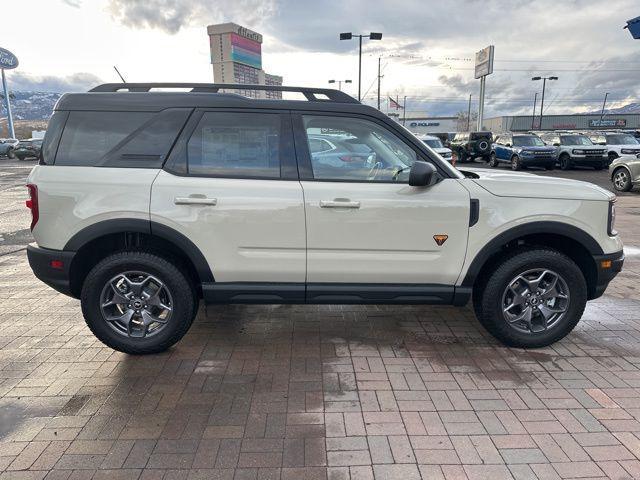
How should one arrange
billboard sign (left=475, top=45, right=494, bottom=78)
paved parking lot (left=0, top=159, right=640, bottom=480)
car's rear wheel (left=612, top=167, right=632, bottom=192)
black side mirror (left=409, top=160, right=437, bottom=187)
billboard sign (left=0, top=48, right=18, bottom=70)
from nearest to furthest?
paved parking lot (left=0, top=159, right=640, bottom=480) → black side mirror (left=409, top=160, right=437, bottom=187) → car's rear wheel (left=612, top=167, right=632, bottom=192) → billboard sign (left=475, top=45, right=494, bottom=78) → billboard sign (left=0, top=48, right=18, bottom=70)

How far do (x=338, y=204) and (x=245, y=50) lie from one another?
3291 cm

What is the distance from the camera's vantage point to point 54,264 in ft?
11.6

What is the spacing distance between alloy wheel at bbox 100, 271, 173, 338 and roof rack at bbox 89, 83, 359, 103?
1.47 meters

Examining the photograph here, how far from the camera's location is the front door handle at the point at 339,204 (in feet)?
11.3

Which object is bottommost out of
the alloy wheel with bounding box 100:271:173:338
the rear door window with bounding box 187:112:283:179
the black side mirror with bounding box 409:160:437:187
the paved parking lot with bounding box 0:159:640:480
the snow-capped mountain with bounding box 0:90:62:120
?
the paved parking lot with bounding box 0:159:640:480

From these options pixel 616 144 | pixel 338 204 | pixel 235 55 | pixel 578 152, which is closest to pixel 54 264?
→ pixel 338 204

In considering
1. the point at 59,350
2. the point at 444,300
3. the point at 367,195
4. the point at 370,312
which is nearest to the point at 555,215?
the point at 444,300

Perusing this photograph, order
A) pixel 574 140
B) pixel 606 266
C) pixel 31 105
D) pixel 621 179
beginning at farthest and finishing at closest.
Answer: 1. pixel 31 105
2. pixel 574 140
3. pixel 621 179
4. pixel 606 266

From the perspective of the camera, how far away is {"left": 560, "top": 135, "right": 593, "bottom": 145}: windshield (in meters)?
21.8

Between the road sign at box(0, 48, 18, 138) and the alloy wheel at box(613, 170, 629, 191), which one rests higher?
the road sign at box(0, 48, 18, 138)

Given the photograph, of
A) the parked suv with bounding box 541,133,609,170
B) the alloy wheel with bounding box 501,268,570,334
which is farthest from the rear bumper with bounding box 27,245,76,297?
the parked suv with bounding box 541,133,609,170

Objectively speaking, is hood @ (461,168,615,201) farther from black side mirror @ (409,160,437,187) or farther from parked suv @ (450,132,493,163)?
parked suv @ (450,132,493,163)

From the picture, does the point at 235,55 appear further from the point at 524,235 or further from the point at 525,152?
the point at 524,235

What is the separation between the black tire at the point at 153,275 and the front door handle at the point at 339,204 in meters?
1.24
